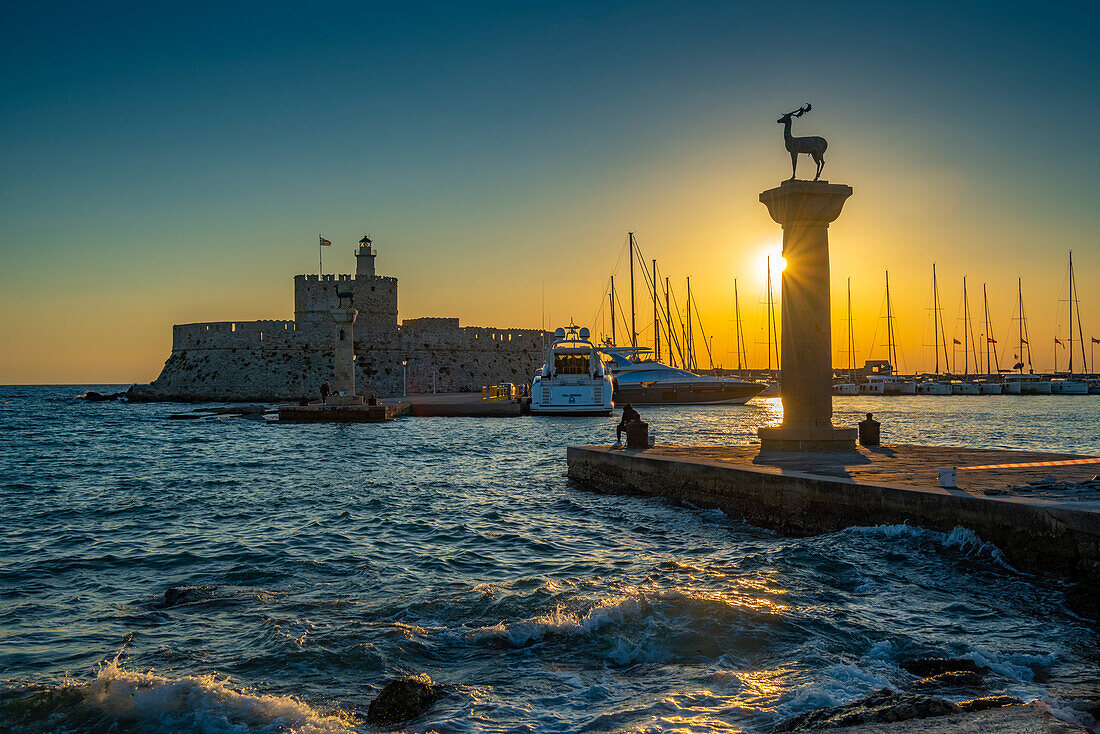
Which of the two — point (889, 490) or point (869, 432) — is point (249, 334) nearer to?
Result: point (869, 432)

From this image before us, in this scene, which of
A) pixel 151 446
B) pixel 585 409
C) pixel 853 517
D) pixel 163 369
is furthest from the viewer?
pixel 163 369

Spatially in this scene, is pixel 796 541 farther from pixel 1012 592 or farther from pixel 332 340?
pixel 332 340

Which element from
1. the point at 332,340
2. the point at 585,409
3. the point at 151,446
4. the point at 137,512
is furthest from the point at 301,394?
the point at 137,512

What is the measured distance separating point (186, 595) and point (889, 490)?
5.73 metres

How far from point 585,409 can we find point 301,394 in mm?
22035

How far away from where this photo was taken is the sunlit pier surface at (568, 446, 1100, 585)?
5.25 meters

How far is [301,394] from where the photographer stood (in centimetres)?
4606

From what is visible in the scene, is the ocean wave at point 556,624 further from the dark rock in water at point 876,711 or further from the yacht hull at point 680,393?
the yacht hull at point 680,393

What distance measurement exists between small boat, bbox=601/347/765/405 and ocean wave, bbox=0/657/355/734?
38913 millimetres

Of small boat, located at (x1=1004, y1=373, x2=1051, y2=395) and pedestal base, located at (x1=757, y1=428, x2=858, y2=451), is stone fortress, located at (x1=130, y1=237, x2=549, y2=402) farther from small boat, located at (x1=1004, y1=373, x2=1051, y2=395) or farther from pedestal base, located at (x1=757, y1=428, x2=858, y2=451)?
small boat, located at (x1=1004, y1=373, x2=1051, y2=395)

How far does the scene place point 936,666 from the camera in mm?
3938

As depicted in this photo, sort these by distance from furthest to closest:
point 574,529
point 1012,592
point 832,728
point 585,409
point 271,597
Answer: point 585,409 < point 574,529 < point 271,597 < point 1012,592 < point 832,728

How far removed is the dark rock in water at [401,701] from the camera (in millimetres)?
3559

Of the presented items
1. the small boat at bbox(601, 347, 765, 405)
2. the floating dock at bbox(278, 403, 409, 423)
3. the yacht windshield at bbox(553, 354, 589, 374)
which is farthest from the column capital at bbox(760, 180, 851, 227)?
the small boat at bbox(601, 347, 765, 405)
